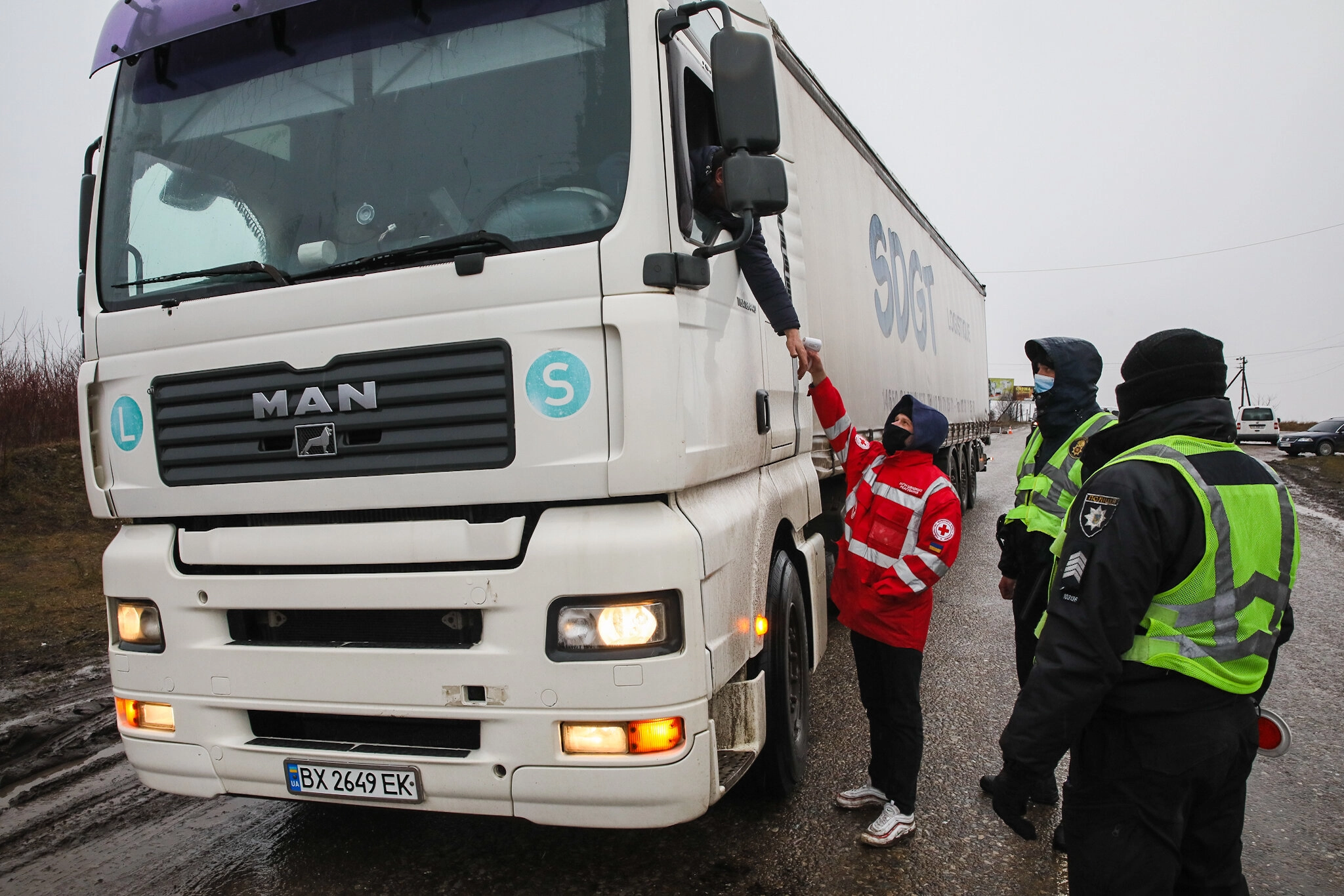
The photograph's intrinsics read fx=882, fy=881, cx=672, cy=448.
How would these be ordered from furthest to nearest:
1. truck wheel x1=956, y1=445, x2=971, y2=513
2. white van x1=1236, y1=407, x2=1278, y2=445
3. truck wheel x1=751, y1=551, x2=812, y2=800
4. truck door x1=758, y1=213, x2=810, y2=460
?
white van x1=1236, y1=407, x2=1278, y2=445, truck wheel x1=956, y1=445, x2=971, y2=513, truck door x1=758, y1=213, x2=810, y2=460, truck wheel x1=751, y1=551, x2=812, y2=800

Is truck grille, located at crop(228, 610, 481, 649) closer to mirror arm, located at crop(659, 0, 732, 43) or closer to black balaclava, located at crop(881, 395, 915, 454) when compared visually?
black balaclava, located at crop(881, 395, 915, 454)

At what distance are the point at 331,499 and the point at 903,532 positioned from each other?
6.66 ft

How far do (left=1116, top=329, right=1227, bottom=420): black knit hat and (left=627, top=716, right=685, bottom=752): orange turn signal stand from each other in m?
1.45

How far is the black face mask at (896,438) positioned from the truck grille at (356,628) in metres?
1.68

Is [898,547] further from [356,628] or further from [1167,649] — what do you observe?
[356,628]

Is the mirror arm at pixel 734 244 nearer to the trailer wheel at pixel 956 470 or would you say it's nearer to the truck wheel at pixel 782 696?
the truck wheel at pixel 782 696

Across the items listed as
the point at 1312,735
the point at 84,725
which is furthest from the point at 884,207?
the point at 84,725

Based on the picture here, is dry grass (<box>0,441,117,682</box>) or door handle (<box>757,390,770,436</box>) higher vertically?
door handle (<box>757,390,770,436</box>)

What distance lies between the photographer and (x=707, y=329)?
2.88 m

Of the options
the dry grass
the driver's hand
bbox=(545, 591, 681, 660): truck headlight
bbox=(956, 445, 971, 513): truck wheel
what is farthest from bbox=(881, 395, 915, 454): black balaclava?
bbox=(956, 445, 971, 513): truck wheel

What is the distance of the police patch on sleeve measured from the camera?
6.28 feet

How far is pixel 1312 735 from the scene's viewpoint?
4.32 m

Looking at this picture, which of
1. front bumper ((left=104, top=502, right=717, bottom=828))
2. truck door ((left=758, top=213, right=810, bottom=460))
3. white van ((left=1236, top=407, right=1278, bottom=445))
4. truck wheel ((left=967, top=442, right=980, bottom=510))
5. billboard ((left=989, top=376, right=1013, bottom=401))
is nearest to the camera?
front bumper ((left=104, top=502, right=717, bottom=828))

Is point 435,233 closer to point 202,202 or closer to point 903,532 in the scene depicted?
point 202,202
